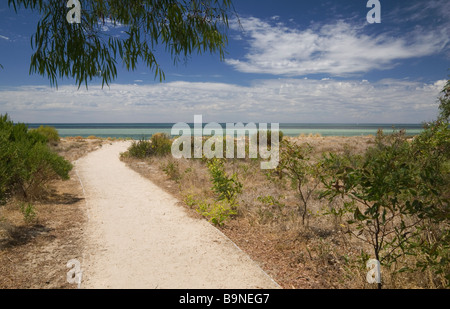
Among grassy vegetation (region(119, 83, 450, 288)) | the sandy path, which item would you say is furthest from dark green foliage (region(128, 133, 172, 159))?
the sandy path

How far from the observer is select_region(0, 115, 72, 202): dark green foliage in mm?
5309

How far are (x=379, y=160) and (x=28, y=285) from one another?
4.41 m

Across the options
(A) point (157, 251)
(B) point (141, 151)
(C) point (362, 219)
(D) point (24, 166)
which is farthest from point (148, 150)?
(C) point (362, 219)

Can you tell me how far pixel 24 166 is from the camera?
6.21 metres

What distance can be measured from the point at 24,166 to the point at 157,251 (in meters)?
4.33

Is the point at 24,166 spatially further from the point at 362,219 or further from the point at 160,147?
the point at 160,147

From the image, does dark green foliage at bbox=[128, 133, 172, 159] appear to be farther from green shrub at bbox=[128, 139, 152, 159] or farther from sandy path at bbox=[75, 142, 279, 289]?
sandy path at bbox=[75, 142, 279, 289]

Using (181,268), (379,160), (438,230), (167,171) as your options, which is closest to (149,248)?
(181,268)

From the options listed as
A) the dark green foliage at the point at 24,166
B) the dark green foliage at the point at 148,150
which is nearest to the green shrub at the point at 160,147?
the dark green foliage at the point at 148,150

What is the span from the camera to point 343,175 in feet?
9.74

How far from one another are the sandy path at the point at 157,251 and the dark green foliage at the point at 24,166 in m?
1.43

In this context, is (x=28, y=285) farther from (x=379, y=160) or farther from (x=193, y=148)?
(x=193, y=148)

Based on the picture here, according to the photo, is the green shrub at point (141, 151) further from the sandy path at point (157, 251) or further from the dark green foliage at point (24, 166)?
the sandy path at point (157, 251)

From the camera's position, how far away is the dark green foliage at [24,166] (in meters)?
5.31
